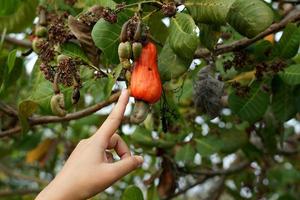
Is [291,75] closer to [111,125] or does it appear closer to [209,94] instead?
[209,94]

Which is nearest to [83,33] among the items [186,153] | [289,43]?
[289,43]

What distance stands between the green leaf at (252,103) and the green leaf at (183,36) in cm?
51

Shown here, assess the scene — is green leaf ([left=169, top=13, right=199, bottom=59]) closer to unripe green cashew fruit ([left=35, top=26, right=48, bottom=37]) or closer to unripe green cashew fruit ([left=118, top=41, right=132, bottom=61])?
unripe green cashew fruit ([left=118, top=41, right=132, bottom=61])

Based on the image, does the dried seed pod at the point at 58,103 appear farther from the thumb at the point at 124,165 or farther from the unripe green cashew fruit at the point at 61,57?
the thumb at the point at 124,165

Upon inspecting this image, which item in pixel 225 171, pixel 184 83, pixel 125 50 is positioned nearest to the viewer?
pixel 125 50

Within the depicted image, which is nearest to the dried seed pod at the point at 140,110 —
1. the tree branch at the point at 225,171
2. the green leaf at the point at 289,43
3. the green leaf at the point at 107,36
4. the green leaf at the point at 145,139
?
the green leaf at the point at 107,36

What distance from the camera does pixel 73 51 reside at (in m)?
1.50

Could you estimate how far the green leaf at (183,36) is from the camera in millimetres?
1288

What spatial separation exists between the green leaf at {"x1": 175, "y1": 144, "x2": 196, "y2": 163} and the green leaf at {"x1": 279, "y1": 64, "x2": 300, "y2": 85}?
88 centimetres

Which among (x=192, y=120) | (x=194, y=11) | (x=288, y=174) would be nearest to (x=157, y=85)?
(x=194, y=11)

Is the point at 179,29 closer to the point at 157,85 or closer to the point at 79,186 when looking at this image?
the point at 157,85

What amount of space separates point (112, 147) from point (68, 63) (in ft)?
0.84

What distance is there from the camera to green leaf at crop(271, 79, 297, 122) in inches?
72.1

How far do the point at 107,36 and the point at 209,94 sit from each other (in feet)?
1.02
